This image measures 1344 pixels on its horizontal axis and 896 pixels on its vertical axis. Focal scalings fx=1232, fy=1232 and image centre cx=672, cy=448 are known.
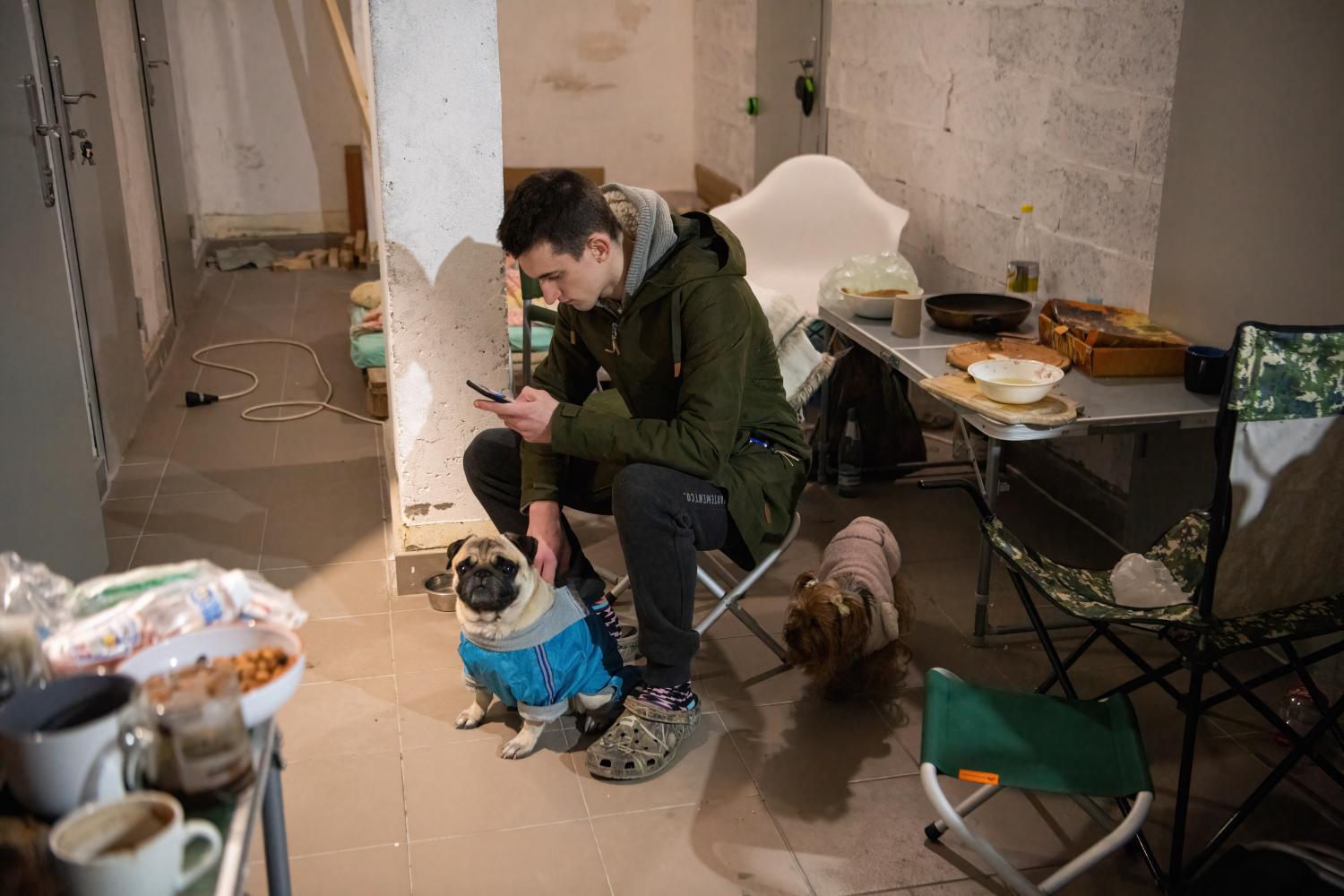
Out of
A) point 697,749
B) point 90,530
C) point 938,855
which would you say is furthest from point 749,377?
point 90,530

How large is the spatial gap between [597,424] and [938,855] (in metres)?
1.06

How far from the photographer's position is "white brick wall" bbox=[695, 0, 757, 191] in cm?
656

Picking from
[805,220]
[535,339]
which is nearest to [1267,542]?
[535,339]

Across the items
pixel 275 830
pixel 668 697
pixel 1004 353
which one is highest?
pixel 1004 353

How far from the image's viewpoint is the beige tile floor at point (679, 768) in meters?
2.27

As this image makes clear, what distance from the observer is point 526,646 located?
2.46 metres

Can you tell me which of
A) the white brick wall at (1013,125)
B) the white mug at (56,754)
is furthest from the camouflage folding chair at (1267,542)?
the white mug at (56,754)

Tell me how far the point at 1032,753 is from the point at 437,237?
1846mm

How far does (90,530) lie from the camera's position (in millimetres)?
3203

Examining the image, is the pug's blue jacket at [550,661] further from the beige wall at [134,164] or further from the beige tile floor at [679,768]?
the beige wall at [134,164]

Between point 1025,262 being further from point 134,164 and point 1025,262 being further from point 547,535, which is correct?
point 134,164

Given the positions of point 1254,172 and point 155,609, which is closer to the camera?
point 155,609

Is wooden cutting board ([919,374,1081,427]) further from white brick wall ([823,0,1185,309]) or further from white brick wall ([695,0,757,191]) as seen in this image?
white brick wall ([695,0,757,191])

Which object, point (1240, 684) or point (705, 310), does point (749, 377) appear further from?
point (1240, 684)
